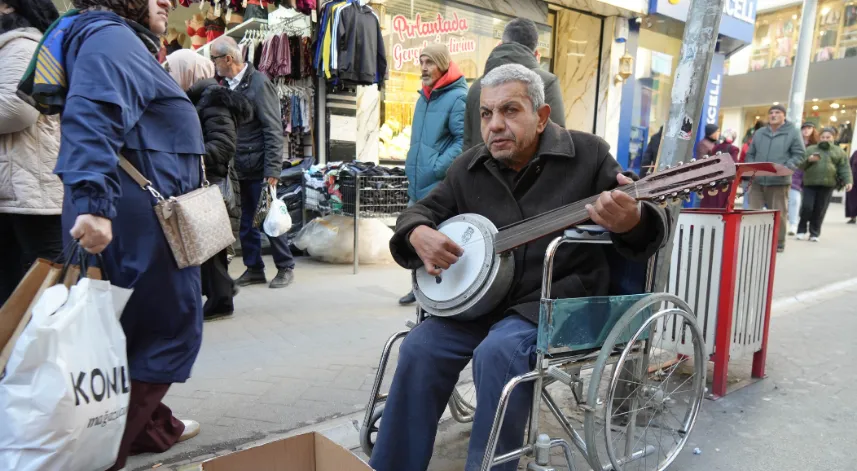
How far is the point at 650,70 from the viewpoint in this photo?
38.6 ft

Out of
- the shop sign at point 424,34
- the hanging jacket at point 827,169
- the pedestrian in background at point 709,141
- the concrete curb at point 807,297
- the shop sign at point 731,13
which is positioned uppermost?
the shop sign at point 731,13

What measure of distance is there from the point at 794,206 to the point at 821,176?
78 centimetres

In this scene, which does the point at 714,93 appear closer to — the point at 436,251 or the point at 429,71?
the point at 429,71

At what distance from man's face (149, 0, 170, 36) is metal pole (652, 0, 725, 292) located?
7.61 ft

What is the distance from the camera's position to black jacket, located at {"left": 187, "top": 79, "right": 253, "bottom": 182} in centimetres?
415

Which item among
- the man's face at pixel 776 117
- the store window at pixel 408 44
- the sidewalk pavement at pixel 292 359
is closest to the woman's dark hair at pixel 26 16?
the sidewalk pavement at pixel 292 359

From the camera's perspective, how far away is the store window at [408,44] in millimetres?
7867

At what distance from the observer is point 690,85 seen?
9.42 ft

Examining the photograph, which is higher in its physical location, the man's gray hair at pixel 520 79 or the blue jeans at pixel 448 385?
the man's gray hair at pixel 520 79

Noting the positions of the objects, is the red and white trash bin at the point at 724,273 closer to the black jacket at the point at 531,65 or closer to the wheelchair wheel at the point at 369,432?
the black jacket at the point at 531,65

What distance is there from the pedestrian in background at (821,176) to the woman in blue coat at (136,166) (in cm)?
1052

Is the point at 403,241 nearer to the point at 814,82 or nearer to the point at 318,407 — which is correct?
the point at 318,407

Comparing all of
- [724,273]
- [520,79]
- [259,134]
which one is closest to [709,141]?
[724,273]

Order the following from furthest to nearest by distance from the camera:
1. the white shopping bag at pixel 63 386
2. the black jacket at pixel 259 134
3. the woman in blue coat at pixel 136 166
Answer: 1. the black jacket at pixel 259 134
2. the woman in blue coat at pixel 136 166
3. the white shopping bag at pixel 63 386
